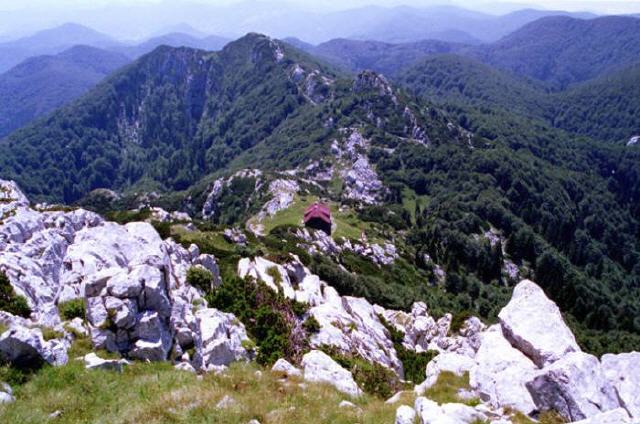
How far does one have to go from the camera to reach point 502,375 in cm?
1748

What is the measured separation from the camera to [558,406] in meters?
15.4

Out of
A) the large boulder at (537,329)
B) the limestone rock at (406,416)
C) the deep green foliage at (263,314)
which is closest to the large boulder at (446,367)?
the large boulder at (537,329)

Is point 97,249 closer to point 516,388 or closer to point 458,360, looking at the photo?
point 458,360

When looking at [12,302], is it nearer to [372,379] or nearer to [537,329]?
[372,379]

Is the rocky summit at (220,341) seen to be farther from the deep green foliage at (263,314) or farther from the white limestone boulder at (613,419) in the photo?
the deep green foliage at (263,314)

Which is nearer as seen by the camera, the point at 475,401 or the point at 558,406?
the point at 558,406

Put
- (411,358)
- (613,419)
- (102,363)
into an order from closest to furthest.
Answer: (613,419) < (102,363) < (411,358)

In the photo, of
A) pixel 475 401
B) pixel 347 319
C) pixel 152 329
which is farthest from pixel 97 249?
pixel 475 401

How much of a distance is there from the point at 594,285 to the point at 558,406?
18243cm

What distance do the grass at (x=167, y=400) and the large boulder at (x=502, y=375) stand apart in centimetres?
415

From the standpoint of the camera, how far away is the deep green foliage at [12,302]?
19.9 m

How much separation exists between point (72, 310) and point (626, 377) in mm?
24050

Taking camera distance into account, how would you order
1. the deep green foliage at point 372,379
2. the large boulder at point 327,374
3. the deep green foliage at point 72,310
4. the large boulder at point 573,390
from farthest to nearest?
the deep green foliage at point 372,379 → the deep green foliage at point 72,310 → the large boulder at point 327,374 → the large boulder at point 573,390

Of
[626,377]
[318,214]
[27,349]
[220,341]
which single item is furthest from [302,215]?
[27,349]
